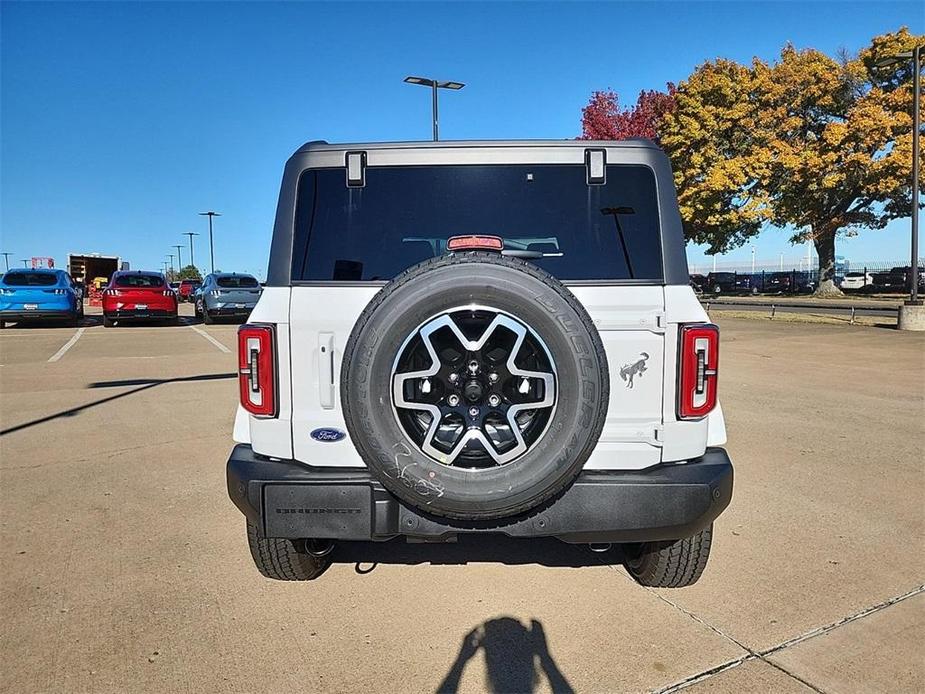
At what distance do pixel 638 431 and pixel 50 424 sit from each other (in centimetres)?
633

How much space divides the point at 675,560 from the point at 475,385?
143 cm

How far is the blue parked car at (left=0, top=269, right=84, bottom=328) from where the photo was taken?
17672 mm

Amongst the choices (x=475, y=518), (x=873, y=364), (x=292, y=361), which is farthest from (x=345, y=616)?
(x=873, y=364)

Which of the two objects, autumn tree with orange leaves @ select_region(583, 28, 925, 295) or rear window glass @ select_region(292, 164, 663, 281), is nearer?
rear window glass @ select_region(292, 164, 663, 281)

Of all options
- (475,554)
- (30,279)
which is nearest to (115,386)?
(475,554)

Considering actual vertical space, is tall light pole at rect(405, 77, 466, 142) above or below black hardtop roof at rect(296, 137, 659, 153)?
above

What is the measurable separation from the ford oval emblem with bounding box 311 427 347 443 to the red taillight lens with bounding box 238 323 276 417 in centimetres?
19

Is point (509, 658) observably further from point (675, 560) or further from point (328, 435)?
point (328, 435)

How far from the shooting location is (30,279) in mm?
18234

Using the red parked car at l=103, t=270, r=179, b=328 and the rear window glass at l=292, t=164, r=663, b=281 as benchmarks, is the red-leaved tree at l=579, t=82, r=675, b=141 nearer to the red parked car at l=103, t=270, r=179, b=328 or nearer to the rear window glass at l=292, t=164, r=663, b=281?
the red parked car at l=103, t=270, r=179, b=328

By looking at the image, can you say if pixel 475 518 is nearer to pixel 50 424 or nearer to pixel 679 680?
pixel 679 680

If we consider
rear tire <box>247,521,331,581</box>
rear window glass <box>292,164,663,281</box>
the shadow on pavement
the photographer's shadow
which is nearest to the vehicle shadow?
rear tire <box>247,521,331,581</box>

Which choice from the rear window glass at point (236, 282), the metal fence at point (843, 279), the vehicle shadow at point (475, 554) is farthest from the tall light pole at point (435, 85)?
the metal fence at point (843, 279)

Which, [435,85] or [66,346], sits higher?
[435,85]
